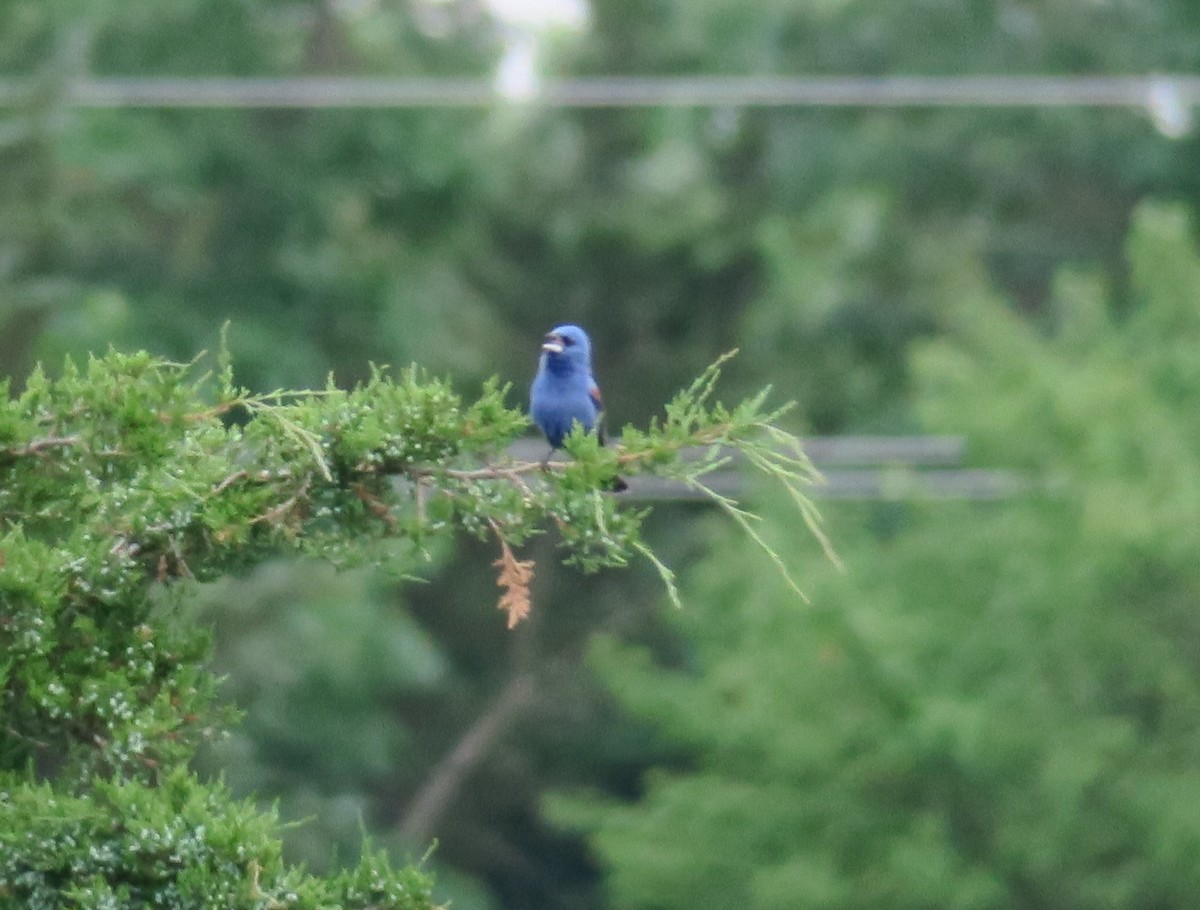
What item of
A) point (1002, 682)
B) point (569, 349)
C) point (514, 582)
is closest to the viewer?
point (514, 582)

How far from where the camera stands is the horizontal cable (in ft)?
48.1

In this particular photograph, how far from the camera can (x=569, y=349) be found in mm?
6977

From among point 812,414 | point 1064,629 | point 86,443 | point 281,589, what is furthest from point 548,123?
point 86,443

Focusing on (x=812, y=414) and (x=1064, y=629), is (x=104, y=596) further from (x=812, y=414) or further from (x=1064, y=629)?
(x=812, y=414)

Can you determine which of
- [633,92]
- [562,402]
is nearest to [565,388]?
[562,402]

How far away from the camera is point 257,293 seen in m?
26.4

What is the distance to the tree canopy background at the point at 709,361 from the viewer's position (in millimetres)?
17219

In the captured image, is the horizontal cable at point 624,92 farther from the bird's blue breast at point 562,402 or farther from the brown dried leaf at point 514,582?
the brown dried leaf at point 514,582

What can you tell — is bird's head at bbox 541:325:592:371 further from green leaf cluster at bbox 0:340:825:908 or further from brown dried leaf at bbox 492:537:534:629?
brown dried leaf at bbox 492:537:534:629

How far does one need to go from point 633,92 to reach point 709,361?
1363cm

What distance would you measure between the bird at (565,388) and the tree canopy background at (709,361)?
9.44 m

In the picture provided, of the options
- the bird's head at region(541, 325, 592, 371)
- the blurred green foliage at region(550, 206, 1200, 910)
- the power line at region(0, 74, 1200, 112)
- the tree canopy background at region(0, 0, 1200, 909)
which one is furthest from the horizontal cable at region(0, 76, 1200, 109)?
the bird's head at region(541, 325, 592, 371)

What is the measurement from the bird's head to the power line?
20.2 ft

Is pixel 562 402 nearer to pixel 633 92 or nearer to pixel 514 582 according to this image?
pixel 514 582
